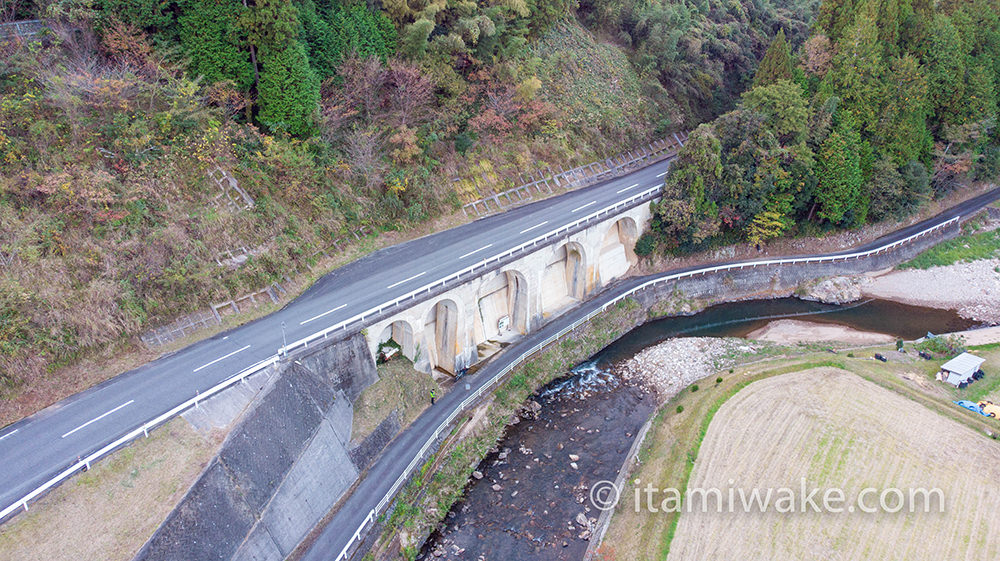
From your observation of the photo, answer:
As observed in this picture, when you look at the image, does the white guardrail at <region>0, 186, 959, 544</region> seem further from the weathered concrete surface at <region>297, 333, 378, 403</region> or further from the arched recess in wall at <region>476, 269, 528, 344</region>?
the arched recess in wall at <region>476, 269, 528, 344</region>

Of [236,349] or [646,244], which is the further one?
[646,244]

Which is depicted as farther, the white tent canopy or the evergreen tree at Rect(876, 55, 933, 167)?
the evergreen tree at Rect(876, 55, 933, 167)

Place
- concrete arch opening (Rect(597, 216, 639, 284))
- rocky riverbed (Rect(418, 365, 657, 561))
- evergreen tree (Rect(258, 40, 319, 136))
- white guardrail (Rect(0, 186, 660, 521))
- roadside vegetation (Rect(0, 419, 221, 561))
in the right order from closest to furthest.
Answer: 1. roadside vegetation (Rect(0, 419, 221, 561))
2. white guardrail (Rect(0, 186, 660, 521))
3. rocky riverbed (Rect(418, 365, 657, 561))
4. evergreen tree (Rect(258, 40, 319, 136))
5. concrete arch opening (Rect(597, 216, 639, 284))

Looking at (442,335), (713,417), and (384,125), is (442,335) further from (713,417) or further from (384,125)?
(713,417)

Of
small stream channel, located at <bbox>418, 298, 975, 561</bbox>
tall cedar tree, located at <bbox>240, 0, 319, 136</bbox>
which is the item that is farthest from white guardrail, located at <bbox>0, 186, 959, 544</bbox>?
tall cedar tree, located at <bbox>240, 0, 319, 136</bbox>

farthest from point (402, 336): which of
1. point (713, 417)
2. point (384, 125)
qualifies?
point (713, 417)

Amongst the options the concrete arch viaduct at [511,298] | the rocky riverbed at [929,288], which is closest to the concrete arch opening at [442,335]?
the concrete arch viaduct at [511,298]
